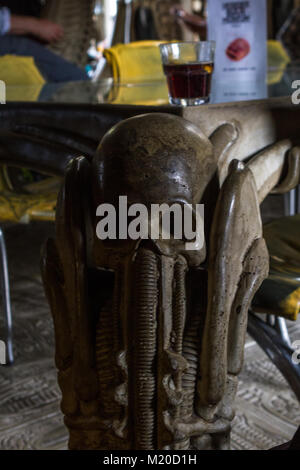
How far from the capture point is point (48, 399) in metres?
1.51

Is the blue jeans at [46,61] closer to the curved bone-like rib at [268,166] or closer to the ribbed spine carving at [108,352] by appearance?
the curved bone-like rib at [268,166]

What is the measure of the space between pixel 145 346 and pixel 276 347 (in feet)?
1.08

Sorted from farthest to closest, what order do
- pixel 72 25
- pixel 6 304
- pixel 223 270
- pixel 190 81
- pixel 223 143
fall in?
pixel 72 25 → pixel 6 304 → pixel 190 81 → pixel 223 143 → pixel 223 270

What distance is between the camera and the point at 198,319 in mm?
843

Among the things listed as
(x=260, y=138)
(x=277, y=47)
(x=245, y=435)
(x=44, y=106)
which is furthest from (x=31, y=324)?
(x=277, y=47)

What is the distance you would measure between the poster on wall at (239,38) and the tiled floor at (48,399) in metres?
0.71

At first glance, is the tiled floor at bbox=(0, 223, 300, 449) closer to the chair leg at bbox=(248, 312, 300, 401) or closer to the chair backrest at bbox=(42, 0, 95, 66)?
the chair leg at bbox=(248, 312, 300, 401)

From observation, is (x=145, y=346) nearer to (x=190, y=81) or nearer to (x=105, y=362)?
(x=105, y=362)

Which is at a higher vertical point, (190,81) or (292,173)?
(190,81)

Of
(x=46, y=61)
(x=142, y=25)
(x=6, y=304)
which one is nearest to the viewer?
(x=6, y=304)

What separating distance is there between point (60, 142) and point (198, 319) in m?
0.42

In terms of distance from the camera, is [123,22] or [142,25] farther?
[142,25]

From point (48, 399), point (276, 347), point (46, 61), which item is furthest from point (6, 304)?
point (46, 61)

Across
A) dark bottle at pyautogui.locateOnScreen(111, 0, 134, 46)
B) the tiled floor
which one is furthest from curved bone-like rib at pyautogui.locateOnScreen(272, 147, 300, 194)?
dark bottle at pyautogui.locateOnScreen(111, 0, 134, 46)
